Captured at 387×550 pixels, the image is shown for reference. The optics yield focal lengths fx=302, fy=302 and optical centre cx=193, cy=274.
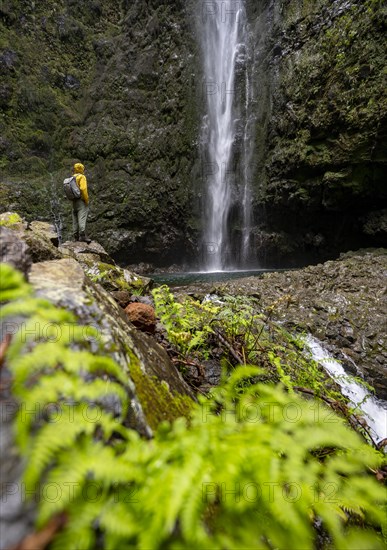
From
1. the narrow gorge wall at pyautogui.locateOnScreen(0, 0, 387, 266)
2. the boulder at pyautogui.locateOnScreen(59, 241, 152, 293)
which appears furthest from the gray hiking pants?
the narrow gorge wall at pyautogui.locateOnScreen(0, 0, 387, 266)

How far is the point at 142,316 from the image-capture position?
239 centimetres

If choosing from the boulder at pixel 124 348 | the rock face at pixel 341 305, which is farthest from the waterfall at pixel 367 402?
the boulder at pixel 124 348

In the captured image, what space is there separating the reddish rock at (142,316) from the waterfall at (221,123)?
1819 centimetres

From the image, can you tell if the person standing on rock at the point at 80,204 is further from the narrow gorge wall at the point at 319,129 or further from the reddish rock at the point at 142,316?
the narrow gorge wall at the point at 319,129

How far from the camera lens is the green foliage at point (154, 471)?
2.23 feet

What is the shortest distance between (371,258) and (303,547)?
38.3 ft

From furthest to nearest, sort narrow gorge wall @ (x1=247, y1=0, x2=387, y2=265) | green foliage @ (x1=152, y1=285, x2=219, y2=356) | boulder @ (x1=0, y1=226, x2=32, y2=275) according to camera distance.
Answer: narrow gorge wall @ (x1=247, y1=0, x2=387, y2=265) < green foliage @ (x1=152, y1=285, x2=219, y2=356) < boulder @ (x1=0, y1=226, x2=32, y2=275)

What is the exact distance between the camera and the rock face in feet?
19.2

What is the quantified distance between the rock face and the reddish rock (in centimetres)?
243

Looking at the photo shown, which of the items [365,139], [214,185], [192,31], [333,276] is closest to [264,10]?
[192,31]

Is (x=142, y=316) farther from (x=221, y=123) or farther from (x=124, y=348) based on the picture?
(x=221, y=123)

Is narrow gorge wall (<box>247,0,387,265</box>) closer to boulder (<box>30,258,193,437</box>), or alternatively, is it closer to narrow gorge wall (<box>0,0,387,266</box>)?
narrow gorge wall (<box>0,0,387,266</box>)

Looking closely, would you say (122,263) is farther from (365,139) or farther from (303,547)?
(303,547)

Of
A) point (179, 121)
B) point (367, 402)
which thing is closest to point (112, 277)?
point (367, 402)
